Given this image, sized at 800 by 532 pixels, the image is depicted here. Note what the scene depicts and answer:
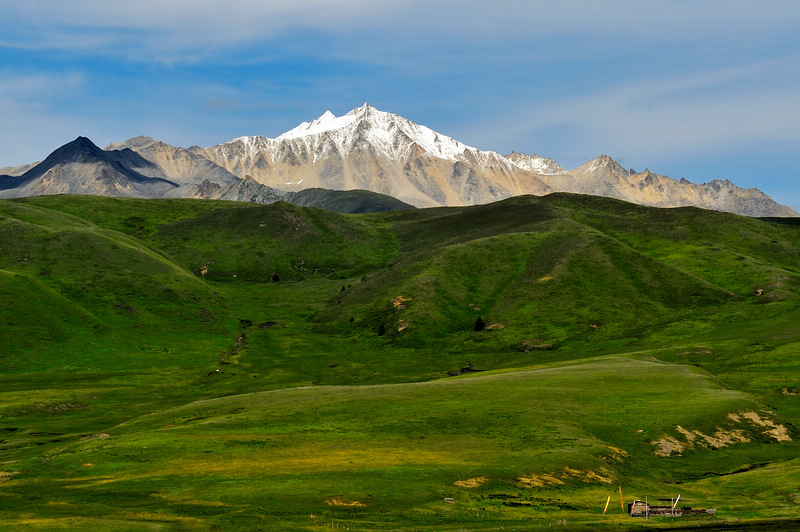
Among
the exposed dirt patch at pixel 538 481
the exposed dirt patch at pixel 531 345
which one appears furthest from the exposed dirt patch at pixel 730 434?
the exposed dirt patch at pixel 531 345

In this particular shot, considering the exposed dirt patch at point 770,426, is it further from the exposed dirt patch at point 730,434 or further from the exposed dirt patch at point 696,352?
the exposed dirt patch at point 696,352

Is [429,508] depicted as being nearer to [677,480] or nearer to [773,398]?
[677,480]

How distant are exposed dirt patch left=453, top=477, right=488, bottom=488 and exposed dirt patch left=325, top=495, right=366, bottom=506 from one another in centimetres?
1035

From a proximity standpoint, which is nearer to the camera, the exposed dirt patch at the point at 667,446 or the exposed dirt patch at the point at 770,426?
the exposed dirt patch at the point at 667,446

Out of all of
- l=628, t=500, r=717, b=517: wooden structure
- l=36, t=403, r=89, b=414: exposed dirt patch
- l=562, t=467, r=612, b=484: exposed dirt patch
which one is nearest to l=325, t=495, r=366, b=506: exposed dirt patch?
l=628, t=500, r=717, b=517: wooden structure

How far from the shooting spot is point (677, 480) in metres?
71.6

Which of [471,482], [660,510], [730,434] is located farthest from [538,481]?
[730,434]

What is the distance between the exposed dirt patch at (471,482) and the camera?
60.8 m

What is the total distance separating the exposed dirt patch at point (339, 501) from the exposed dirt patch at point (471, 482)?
33.9ft

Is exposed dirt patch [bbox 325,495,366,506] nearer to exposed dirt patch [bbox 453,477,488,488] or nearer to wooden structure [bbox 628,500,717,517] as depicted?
exposed dirt patch [bbox 453,477,488,488]

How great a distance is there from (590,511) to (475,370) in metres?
102

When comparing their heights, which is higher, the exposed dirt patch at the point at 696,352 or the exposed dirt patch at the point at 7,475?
the exposed dirt patch at the point at 696,352

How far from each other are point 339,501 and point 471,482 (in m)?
13.0

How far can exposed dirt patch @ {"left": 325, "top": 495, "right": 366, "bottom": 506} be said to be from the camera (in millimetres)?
53906
